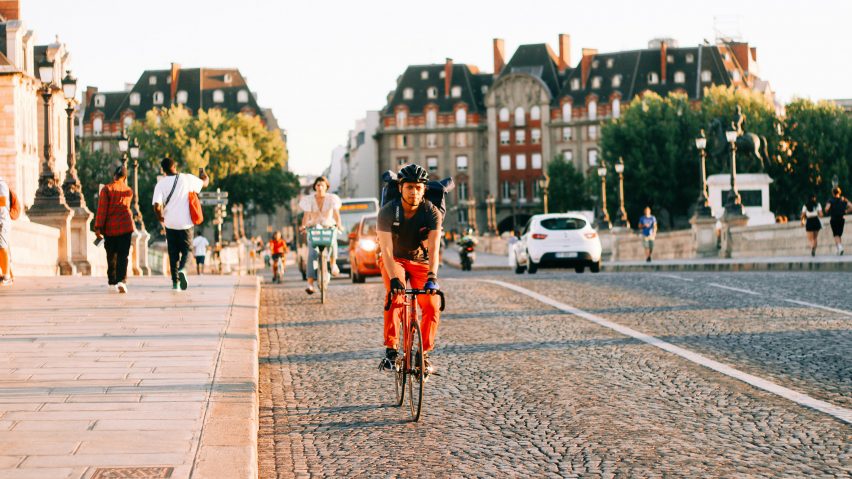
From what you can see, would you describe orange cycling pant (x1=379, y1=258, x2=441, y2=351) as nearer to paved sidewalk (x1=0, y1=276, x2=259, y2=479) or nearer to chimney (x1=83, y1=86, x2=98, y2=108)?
paved sidewalk (x1=0, y1=276, x2=259, y2=479)

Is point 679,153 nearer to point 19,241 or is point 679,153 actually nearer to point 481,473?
point 19,241

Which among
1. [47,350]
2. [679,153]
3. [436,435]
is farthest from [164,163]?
[679,153]

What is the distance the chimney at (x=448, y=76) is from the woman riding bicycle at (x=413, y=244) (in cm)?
11925

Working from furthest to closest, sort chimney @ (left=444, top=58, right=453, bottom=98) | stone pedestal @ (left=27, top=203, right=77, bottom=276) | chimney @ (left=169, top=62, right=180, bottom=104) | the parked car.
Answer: chimney @ (left=444, top=58, right=453, bottom=98)
chimney @ (left=169, top=62, right=180, bottom=104)
stone pedestal @ (left=27, top=203, right=77, bottom=276)
the parked car

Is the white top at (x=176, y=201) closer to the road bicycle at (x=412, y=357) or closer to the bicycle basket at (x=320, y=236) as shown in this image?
the bicycle basket at (x=320, y=236)

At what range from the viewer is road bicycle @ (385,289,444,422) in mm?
7734

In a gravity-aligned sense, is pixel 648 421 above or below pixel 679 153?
below

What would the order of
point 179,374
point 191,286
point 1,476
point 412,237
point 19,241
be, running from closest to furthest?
point 1,476
point 412,237
point 179,374
point 191,286
point 19,241

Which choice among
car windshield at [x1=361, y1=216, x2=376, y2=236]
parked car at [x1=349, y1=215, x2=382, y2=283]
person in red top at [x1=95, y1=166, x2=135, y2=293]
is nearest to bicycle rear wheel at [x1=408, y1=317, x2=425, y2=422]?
person in red top at [x1=95, y1=166, x2=135, y2=293]

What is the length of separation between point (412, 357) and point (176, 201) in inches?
368

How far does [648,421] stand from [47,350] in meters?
4.97

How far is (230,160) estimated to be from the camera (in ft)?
300

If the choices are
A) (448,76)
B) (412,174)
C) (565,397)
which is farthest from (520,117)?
(412,174)

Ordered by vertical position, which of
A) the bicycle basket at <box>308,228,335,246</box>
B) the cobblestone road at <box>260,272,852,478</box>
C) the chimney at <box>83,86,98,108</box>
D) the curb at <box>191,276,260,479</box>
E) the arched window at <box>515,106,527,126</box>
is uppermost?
the chimney at <box>83,86,98,108</box>
